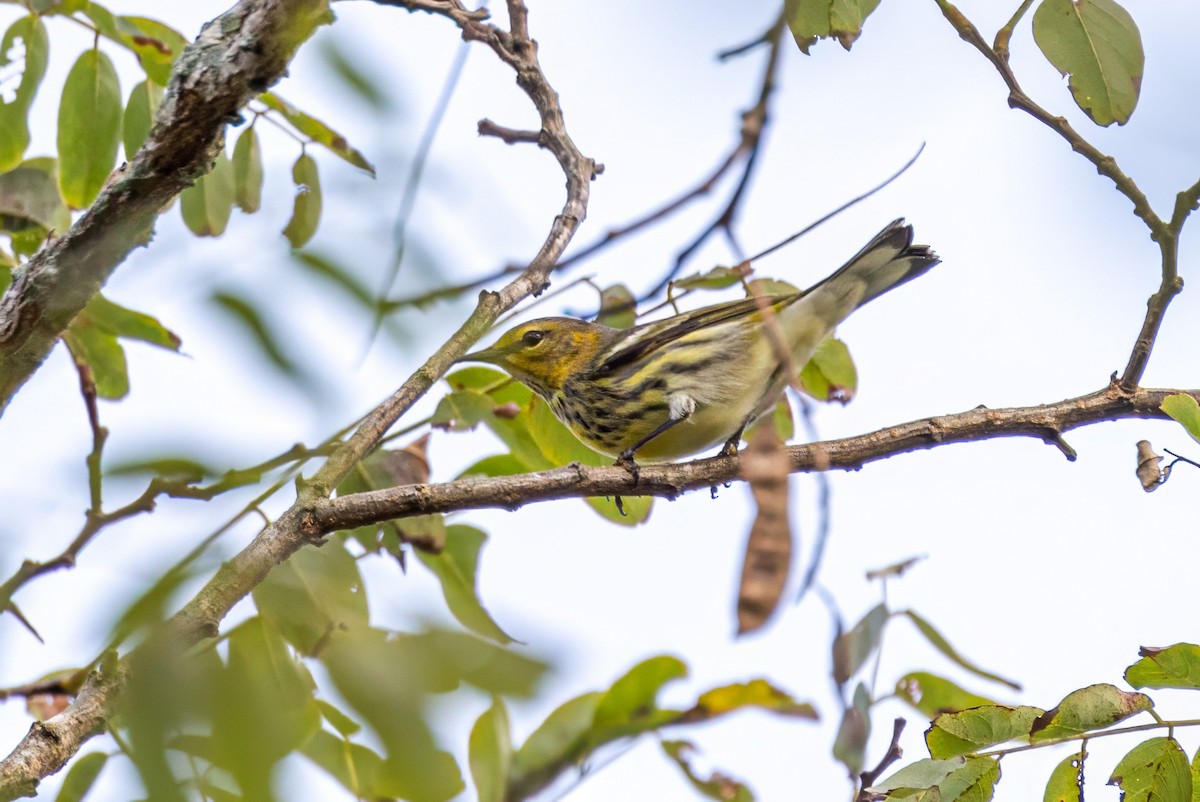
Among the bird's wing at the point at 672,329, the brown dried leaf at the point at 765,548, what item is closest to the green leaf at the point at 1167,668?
the brown dried leaf at the point at 765,548

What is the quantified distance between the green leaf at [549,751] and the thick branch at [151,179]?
0.97 m

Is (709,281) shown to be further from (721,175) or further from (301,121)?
(721,175)

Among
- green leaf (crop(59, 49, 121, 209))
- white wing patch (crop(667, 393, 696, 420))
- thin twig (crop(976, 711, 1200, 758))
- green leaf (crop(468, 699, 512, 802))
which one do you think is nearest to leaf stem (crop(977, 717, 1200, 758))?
thin twig (crop(976, 711, 1200, 758))

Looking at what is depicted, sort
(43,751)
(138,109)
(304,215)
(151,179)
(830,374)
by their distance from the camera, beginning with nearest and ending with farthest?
1. (304,215)
2. (43,751)
3. (151,179)
4. (138,109)
5. (830,374)

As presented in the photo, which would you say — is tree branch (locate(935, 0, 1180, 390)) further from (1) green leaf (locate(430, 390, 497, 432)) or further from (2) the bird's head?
(2) the bird's head

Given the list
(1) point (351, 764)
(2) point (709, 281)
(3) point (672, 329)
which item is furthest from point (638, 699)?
(3) point (672, 329)

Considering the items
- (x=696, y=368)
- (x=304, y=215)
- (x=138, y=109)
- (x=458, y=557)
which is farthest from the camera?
(x=696, y=368)

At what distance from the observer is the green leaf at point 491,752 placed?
0.73 m

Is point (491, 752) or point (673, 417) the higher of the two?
point (673, 417)

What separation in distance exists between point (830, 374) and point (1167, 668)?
156cm

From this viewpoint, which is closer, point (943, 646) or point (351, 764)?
point (351, 764)

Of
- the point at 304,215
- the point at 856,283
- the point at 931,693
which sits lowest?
the point at 931,693

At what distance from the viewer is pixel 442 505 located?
215cm

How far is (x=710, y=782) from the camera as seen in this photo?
5.50 ft
